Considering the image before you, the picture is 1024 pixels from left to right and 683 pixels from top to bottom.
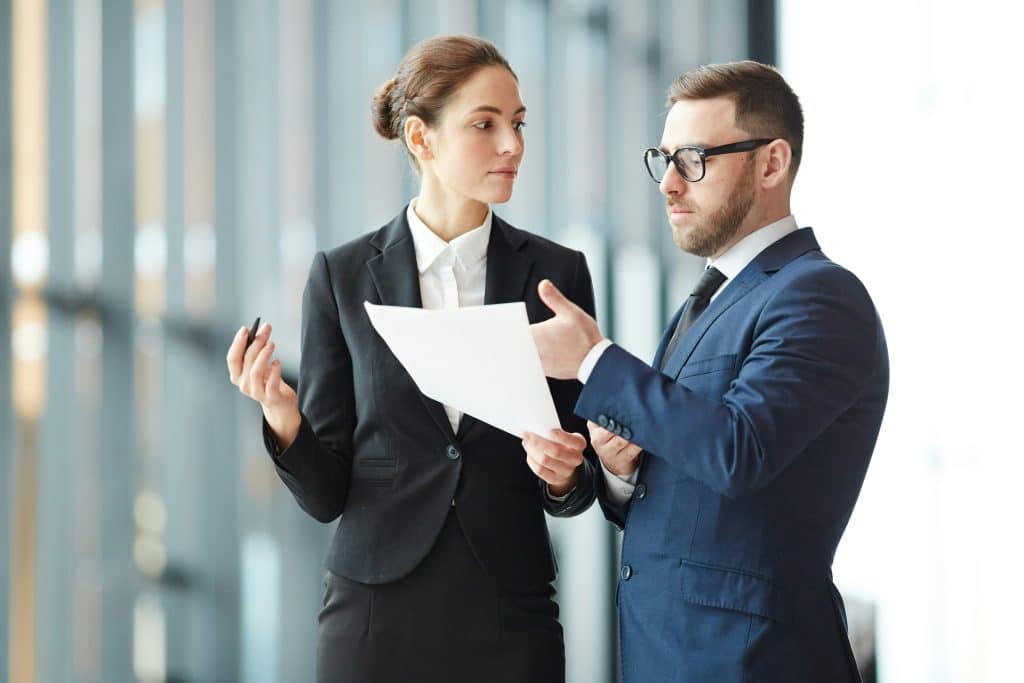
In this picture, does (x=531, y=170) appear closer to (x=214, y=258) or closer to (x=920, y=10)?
(x=214, y=258)

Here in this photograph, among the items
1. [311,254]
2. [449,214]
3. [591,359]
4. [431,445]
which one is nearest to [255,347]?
[431,445]

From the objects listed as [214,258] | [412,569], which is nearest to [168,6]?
[214,258]

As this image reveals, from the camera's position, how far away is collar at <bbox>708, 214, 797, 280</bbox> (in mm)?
1771

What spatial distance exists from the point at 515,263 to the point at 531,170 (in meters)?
1.66

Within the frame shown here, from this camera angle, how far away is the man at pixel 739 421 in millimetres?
1502

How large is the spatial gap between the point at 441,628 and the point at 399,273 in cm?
63

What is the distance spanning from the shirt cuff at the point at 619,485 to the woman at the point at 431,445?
0.04m

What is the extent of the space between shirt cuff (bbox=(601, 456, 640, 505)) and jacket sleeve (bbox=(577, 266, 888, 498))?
31cm

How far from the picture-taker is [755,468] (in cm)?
147

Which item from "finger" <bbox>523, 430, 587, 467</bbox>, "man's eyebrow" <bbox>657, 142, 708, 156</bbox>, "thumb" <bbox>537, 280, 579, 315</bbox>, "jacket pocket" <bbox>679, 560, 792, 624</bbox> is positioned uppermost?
"man's eyebrow" <bbox>657, 142, 708, 156</bbox>

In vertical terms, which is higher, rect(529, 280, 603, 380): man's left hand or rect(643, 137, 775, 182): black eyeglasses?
rect(643, 137, 775, 182): black eyeglasses

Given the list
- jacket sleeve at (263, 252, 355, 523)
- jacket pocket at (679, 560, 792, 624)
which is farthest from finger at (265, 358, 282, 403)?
jacket pocket at (679, 560, 792, 624)

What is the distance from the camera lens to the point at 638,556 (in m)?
1.70

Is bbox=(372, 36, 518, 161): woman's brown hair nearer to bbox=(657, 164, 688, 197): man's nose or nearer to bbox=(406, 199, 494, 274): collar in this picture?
bbox=(406, 199, 494, 274): collar
